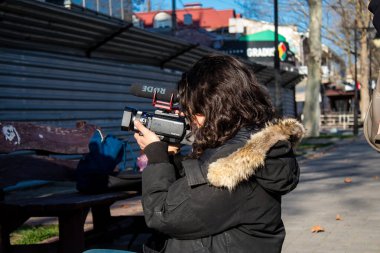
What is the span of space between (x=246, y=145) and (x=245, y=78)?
0.94 ft

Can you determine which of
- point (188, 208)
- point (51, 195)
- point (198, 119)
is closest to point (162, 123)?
point (198, 119)

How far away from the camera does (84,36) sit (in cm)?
1491

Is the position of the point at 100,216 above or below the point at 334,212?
above

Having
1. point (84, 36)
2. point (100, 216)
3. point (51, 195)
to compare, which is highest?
point (84, 36)

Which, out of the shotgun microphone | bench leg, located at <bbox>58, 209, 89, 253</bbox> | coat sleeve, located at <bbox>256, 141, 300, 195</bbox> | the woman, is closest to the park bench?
bench leg, located at <bbox>58, 209, 89, 253</bbox>

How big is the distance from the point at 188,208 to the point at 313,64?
2850 centimetres

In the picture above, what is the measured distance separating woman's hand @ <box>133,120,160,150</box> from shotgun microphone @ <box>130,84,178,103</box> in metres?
0.40

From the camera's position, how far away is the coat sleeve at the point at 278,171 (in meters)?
2.41

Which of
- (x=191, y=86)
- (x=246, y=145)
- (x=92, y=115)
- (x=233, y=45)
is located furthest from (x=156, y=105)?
(x=233, y=45)

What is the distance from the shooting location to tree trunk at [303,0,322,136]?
29422 mm

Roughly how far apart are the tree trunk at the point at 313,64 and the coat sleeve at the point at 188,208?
1090 inches

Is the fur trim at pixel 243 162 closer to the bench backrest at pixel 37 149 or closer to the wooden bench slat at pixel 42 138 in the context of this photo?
the bench backrest at pixel 37 149

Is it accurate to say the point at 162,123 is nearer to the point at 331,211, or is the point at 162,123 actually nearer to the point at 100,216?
the point at 100,216

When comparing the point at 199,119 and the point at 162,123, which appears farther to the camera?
the point at 162,123
